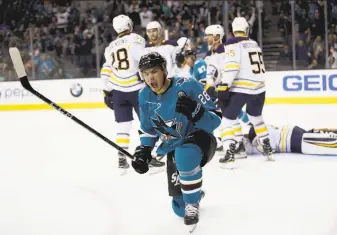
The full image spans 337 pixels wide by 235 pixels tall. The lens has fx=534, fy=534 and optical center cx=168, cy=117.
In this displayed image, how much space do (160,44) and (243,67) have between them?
1089 millimetres

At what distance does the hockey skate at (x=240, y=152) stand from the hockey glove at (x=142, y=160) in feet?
7.29

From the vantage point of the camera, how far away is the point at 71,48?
9.83 metres

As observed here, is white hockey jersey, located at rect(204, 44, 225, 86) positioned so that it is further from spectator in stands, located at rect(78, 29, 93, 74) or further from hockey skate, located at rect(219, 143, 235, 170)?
spectator in stands, located at rect(78, 29, 93, 74)

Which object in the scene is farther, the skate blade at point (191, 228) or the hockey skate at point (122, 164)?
the hockey skate at point (122, 164)

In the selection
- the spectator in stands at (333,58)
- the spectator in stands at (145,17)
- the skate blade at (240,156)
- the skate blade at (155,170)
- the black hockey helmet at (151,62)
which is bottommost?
the skate blade at (240,156)

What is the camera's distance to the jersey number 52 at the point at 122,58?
15.1 feet

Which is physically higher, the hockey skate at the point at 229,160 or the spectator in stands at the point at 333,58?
the spectator in stands at the point at 333,58

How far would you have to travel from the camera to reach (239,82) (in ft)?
15.1

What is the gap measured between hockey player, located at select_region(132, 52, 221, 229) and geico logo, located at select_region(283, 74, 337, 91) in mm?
5182

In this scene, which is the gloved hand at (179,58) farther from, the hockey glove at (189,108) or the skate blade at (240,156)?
the hockey glove at (189,108)

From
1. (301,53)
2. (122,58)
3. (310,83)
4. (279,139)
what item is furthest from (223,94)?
(301,53)

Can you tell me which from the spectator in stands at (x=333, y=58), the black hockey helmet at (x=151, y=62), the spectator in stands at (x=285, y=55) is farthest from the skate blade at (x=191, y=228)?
the spectator in stands at (x=285, y=55)

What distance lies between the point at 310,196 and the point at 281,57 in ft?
16.8

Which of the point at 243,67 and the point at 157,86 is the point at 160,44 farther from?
the point at 157,86
